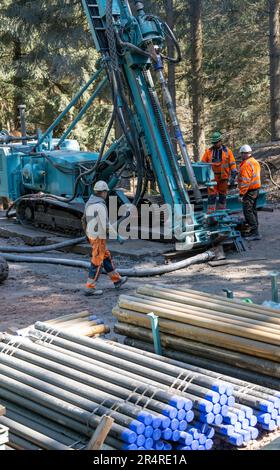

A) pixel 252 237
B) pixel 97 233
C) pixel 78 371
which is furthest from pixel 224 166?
pixel 78 371

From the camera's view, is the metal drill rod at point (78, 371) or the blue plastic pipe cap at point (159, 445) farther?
the metal drill rod at point (78, 371)

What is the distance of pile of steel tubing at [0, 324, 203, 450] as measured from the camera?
518 centimetres

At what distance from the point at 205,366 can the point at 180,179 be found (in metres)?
6.22

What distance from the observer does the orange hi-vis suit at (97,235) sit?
9.90 meters

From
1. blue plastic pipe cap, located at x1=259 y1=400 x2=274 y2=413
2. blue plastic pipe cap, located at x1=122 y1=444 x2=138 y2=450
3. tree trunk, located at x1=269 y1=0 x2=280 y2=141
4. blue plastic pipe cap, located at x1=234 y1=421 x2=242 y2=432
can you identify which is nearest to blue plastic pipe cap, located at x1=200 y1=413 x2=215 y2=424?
blue plastic pipe cap, located at x1=234 y1=421 x2=242 y2=432

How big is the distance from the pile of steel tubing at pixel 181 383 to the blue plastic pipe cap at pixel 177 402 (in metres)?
0.07

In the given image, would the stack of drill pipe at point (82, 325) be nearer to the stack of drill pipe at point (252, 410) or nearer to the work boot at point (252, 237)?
the stack of drill pipe at point (252, 410)

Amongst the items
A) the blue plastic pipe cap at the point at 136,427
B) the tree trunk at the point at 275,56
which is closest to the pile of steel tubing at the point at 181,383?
the blue plastic pipe cap at the point at 136,427

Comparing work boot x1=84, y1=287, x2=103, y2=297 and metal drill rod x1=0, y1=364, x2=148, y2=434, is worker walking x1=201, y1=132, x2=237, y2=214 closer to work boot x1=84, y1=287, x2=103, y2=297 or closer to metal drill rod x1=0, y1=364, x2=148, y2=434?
work boot x1=84, y1=287, x2=103, y2=297

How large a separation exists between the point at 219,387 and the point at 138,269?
578 cm

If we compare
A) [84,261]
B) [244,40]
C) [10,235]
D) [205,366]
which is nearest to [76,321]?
[205,366]

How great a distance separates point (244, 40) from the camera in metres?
27.9

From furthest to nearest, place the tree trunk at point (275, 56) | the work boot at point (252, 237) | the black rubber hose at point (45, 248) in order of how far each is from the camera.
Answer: the tree trunk at point (275, 56) → the work boot at point (252, 237) → the black rubber hose at point (45, 248)

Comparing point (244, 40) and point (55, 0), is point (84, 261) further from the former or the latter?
point (244, 40)
